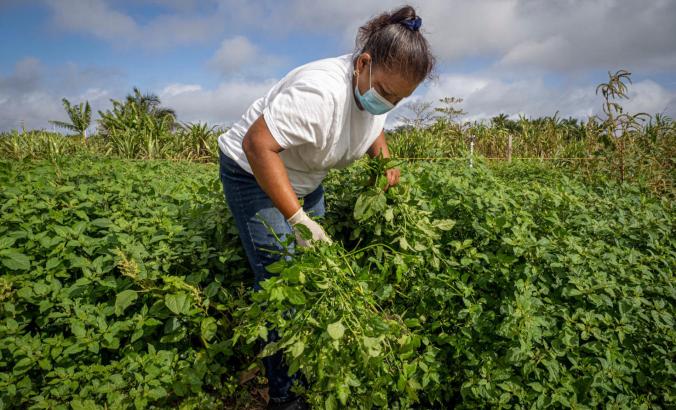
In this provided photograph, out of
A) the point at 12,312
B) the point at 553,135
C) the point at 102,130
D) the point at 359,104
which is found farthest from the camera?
the point at 102,130

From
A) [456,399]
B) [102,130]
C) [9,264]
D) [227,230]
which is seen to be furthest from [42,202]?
[102,130]

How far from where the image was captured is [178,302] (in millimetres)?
1688

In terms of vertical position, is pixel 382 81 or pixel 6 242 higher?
pixel 382 81

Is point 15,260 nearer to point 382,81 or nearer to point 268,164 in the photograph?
point 268,164

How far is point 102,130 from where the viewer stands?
12781 millimetres

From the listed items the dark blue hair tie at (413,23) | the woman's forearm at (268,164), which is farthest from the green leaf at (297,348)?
the dark blue hair tie at (413,23)

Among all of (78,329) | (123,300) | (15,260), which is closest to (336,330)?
(123,300)

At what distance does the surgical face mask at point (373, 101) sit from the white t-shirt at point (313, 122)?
0.11 ft

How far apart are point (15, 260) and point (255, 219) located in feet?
3.69

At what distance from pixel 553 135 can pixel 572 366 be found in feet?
39.5

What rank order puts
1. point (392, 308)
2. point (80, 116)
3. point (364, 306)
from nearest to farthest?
point (364, 306)
point (392, 308)
point (80, 116)

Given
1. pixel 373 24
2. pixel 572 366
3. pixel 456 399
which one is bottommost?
pixel 456 399

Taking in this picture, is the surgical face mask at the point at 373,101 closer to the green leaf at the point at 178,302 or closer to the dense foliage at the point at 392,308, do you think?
the dense foliage at the point at 392,308

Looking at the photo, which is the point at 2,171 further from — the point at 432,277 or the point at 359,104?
the point at 432,277
